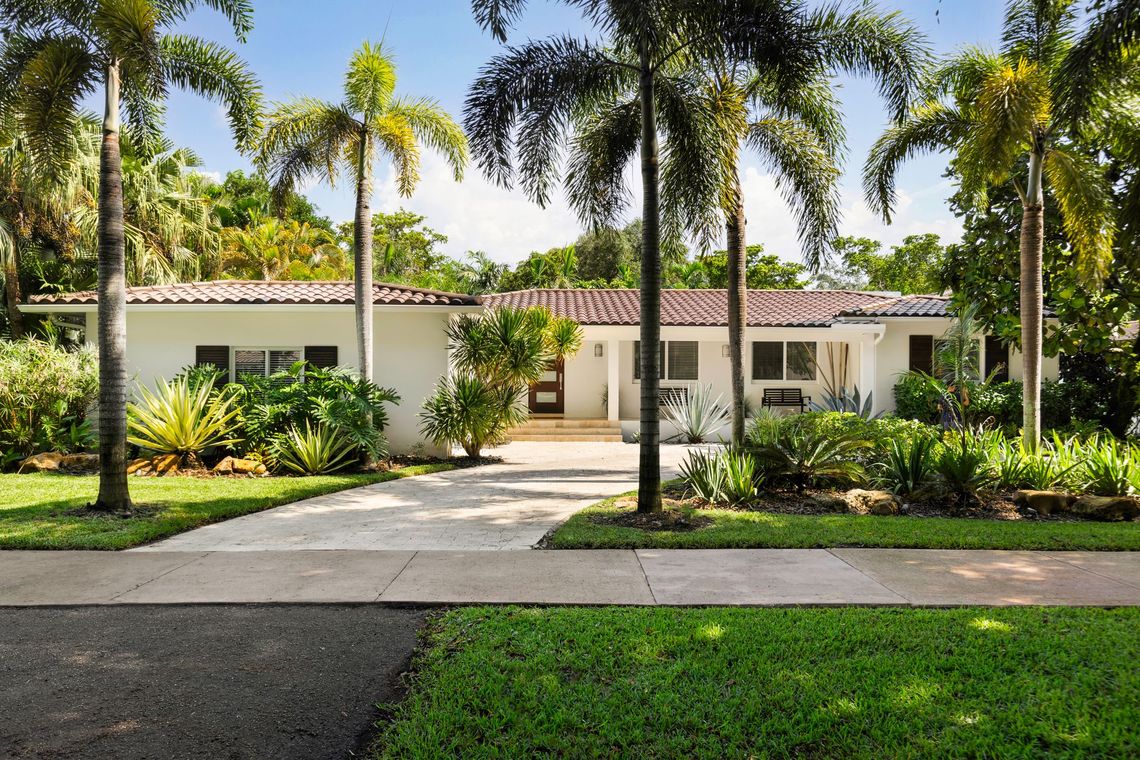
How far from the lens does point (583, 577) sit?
605 cm

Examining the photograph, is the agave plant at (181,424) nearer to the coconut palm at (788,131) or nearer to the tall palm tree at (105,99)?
the tall palm tree at (105,99)

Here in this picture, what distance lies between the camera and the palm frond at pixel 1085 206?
11180 millimetres

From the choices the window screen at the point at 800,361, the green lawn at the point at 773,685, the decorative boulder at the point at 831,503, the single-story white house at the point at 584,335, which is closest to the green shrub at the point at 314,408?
the single-story white house at the point at 584,335

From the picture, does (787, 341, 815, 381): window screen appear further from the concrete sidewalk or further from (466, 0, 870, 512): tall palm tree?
the concrete sidewalk

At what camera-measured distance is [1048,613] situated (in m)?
5.02

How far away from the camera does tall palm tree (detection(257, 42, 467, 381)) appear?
12242mm

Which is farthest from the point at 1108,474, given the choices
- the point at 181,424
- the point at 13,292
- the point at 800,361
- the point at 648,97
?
the point at 13,292

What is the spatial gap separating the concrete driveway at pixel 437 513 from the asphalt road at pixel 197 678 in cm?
217

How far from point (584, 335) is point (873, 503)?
12.1 m

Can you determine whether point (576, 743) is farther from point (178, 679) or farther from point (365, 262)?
point (365, 262)

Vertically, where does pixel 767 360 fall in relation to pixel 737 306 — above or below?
below

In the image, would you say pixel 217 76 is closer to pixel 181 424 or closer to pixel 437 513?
pixel 181 424

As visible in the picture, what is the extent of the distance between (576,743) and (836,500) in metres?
6.69

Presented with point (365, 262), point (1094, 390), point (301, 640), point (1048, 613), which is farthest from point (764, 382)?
point (301, 640)
